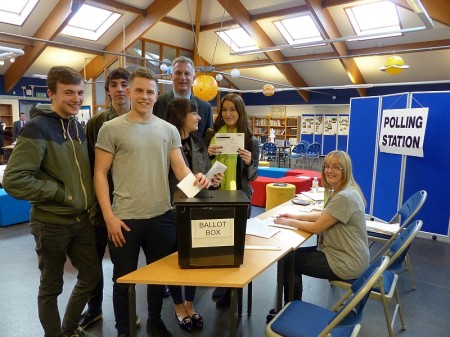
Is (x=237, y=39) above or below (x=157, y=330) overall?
above

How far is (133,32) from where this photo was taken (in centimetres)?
945

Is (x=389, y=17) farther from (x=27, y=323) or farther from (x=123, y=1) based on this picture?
(x=27, y=323)

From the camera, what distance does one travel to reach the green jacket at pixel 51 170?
1466 millimetres

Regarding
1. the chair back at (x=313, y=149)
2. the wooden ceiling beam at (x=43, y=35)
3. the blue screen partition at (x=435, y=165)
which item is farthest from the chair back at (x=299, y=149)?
the wooden ceiling beam at (x=43, y=35)

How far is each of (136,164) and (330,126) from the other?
1301 centimetres

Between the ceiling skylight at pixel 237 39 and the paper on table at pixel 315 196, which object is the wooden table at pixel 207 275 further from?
the ceiling skylight at pixel 237 39

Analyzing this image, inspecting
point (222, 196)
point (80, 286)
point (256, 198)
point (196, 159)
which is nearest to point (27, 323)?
point (80, 286)

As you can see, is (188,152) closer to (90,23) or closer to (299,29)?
(299,29)

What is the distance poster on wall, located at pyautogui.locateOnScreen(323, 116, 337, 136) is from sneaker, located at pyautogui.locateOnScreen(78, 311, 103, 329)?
12.7 meters

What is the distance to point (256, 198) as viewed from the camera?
559 cm

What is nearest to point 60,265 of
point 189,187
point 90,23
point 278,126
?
point 189,187

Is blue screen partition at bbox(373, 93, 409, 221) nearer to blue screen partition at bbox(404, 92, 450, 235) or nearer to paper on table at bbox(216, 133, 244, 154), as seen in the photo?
blue screen partition at bbox(404, 92, 450, 235)

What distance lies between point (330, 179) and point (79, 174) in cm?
149

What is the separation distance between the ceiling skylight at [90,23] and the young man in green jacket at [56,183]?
27.2 ft
